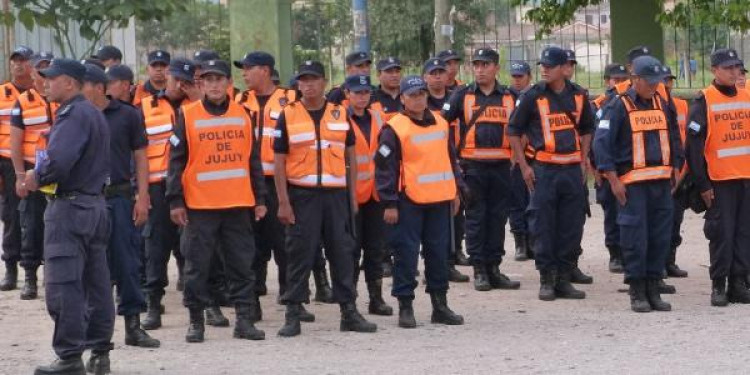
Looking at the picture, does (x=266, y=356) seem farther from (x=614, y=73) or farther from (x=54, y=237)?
(x=614, y=73)

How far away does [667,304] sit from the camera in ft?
40.9

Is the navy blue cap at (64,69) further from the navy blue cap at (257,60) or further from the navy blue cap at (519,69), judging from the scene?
the navy blue cap at (519,69)

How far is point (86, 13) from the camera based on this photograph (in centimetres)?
1408

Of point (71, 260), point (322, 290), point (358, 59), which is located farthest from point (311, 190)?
point (358, 59)

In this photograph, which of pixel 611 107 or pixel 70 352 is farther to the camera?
pixel 611 107

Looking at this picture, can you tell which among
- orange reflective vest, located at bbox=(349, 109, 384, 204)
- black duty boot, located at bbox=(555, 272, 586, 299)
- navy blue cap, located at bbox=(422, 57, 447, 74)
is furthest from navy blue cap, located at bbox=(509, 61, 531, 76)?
orange reflective vest, located at bbox=(349, 109, 384, 204)

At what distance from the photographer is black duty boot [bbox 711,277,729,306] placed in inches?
496

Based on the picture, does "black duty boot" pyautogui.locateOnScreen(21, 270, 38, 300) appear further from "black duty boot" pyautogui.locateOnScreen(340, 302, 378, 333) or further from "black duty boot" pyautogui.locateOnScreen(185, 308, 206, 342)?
"black duty boot" pyautogui.locateOnScreen(340, 302, 378, 333)

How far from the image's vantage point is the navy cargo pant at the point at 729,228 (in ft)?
41.4

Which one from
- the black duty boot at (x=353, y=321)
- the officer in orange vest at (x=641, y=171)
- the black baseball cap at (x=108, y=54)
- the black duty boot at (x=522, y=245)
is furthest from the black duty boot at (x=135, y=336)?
the black duty boot at (x=522, y=245)

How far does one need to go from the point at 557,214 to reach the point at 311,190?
2.65 m

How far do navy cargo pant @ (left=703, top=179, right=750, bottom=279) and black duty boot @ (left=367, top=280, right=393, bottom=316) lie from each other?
8.60 feet

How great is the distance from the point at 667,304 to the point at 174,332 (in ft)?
12.6

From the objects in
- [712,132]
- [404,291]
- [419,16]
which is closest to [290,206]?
[404,291]
